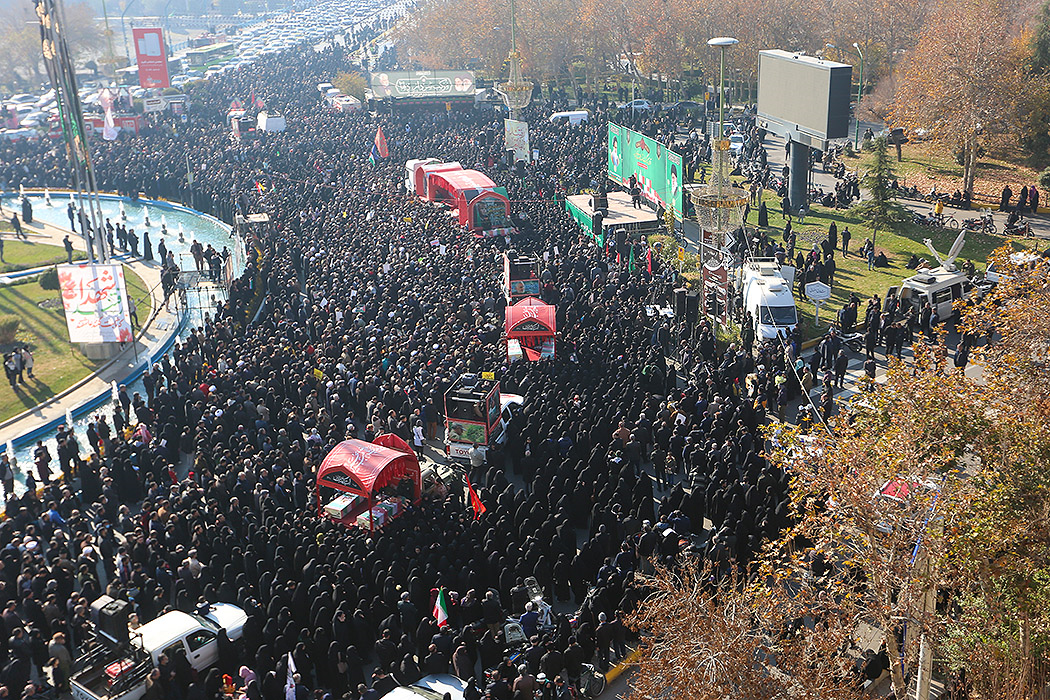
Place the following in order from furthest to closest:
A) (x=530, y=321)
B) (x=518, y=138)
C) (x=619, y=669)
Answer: (x=518, y=138) < (x=530, y=321) < (x=619, y=669)

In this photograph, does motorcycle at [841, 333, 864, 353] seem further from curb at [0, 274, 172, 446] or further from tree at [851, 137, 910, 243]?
curb at [0, 274, 172, 446]

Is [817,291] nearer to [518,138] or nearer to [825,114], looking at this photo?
[825,114]

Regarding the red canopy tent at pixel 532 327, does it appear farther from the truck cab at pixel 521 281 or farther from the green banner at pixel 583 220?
the green banner at pixel 583 220

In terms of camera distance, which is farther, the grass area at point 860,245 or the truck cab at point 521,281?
the grass area at point 860,245

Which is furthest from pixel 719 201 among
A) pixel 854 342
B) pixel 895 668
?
pixel 895 668

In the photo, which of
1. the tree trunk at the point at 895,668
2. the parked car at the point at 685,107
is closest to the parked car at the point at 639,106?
the parked car at the point at 685,107

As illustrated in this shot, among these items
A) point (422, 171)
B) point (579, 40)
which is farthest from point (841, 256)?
point (579, 40)

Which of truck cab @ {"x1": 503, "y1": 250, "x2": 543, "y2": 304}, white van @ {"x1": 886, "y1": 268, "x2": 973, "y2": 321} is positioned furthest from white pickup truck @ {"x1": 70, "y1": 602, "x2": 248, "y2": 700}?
white van @ {"x1": 886, "y1": 268, "x2": 973, "y2": 321}
